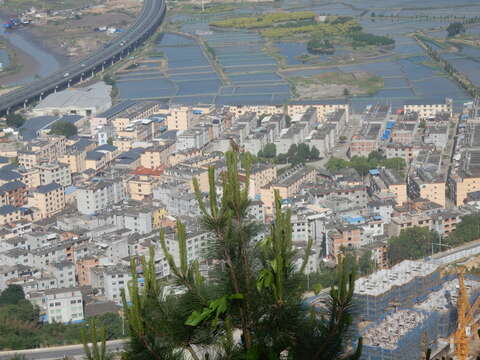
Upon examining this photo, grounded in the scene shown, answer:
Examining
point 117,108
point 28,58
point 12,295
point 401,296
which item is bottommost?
point 28,58

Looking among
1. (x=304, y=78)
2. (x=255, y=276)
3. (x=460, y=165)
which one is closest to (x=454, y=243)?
(x=460, y=165)

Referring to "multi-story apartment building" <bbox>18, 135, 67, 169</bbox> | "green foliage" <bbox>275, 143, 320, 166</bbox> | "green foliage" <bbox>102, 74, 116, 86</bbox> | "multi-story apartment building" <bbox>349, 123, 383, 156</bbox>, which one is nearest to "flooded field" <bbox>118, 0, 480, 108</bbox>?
"green foliage" <bbox>102, 74, 116, 86</bbox>

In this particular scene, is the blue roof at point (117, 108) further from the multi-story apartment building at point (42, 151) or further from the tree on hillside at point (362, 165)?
the tree on hillside at point (362, 165)

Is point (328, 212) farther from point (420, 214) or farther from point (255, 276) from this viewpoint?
point (255, 276)

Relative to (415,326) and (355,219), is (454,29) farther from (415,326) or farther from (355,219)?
(415,326)

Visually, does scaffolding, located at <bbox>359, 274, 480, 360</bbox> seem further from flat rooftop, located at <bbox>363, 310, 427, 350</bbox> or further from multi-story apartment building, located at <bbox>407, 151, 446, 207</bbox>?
multi-story apartment building, located at <bbox>407, 151, 446, 207</bbox>

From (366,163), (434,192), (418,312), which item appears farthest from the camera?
(366,163)

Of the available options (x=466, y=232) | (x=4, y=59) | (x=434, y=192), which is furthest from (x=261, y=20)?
(x=466, y=232)
